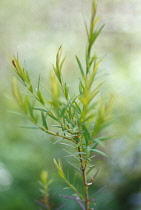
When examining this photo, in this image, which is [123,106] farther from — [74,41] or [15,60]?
[15,60]

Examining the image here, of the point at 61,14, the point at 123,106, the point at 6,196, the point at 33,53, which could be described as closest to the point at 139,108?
the point at 123,106

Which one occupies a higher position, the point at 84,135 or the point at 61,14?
the point at 61,14

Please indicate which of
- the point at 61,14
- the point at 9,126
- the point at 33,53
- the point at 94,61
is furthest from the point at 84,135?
the point at 61,14

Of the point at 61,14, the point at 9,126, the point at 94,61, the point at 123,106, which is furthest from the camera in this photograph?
the point at 61,14

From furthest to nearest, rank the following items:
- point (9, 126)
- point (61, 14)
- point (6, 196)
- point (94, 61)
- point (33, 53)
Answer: point (61, 14), point (33, 53), point (9, 126), point (6, 196), point (94, 61)

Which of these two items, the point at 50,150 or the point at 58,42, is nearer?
the point at 50,150

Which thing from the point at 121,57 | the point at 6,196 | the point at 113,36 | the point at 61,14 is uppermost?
the point at 61,14
